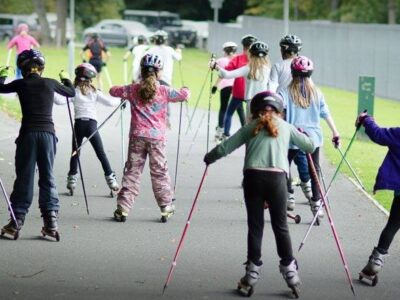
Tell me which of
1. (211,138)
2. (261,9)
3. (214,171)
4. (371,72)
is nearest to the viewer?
(214,171)

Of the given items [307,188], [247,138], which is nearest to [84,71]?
[307,188]

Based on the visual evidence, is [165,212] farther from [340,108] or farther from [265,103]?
[340,108]

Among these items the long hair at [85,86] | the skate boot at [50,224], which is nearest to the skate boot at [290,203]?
the long hair at [85,86]

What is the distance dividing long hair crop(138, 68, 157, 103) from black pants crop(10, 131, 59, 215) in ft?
4.49

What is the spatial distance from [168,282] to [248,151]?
124 cm

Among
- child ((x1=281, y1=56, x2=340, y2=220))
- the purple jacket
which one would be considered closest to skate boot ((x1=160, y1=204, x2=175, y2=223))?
child ((x1=281, y1=56, x2=340, y2=220))

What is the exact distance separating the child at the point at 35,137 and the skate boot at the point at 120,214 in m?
1.36

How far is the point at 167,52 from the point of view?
23203 mm

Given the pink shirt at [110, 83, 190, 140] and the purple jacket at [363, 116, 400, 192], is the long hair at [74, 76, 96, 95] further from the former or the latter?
the purple jacket at [363, 116, 400, 192]

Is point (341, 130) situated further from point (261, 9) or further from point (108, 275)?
point (261, 9)

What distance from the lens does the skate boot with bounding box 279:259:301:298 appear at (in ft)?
32.2

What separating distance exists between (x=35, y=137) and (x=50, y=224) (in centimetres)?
85

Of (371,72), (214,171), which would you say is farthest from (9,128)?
(371,72)

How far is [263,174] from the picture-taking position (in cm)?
984
